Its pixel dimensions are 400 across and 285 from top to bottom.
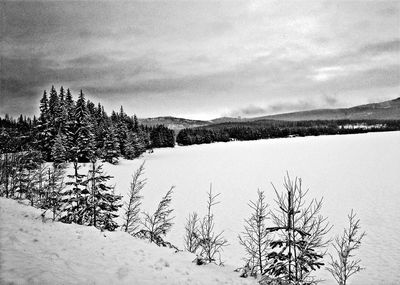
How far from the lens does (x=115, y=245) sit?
10.3 metres

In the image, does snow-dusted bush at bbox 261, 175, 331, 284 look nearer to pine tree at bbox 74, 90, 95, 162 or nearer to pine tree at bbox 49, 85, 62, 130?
pine tree at bbox 74, 90, 95, 162

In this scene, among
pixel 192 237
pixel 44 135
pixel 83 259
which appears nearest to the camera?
pixel 83 259

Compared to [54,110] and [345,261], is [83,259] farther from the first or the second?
[54,110]

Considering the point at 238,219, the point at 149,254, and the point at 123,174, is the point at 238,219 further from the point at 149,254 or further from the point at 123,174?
the point at 123,174

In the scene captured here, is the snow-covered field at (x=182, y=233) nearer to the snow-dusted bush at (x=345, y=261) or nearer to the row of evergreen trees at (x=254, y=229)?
the snow-dusted bush at (x=345, y=261)

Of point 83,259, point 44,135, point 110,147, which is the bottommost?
point 83,259

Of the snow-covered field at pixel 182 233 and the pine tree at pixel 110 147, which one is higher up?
the pine tree at pixel 110 147

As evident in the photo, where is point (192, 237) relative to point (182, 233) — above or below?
above

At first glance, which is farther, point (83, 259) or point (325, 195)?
point (325, 195)

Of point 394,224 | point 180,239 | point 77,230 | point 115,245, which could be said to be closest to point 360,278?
point 394,224

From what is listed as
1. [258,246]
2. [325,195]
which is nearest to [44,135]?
[258,246]

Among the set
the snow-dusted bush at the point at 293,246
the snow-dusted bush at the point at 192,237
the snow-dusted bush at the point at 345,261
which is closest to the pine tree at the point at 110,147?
the snow-dusted bush at the point at 192,237

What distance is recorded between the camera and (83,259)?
27.2ft

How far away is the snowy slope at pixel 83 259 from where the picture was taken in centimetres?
637
